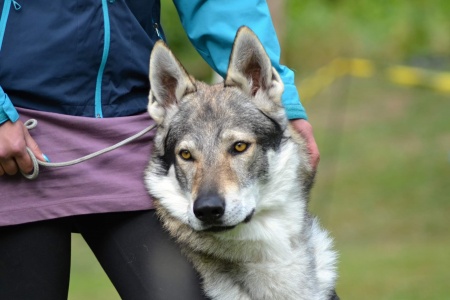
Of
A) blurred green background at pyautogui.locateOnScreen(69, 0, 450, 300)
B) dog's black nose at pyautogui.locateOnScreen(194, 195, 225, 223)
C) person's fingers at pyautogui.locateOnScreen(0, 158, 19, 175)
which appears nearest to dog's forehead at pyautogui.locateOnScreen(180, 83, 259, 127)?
dog's black nose at pyautogui.locateOnScreen(194, 195, 225, 223)

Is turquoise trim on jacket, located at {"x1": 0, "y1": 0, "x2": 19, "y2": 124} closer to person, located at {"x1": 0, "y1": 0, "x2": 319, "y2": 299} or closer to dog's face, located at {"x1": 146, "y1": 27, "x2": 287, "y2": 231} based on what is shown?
person, located at {"x1": 0, "y1": 0, "x2": 319, "y2": 299}

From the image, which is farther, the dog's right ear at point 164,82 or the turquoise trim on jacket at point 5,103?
the dog's right ear at point 164,82

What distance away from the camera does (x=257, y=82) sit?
3.84 m

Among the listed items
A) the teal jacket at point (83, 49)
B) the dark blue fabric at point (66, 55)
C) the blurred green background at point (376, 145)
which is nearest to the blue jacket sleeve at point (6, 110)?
the teal jacket at point (83, 49)

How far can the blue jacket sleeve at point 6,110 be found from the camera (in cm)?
332

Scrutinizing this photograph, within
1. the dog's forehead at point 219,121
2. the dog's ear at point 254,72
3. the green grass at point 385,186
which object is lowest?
the green grass at point 385,186

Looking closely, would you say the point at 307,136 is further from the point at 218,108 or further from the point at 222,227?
the point at 222,227

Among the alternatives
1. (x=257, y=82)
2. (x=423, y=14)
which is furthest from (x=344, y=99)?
(x=257, y=82)

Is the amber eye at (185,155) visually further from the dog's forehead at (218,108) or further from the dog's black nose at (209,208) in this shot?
the dog's black nose at (209,208)

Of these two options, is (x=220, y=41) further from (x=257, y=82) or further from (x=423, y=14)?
(x=423, y=14)

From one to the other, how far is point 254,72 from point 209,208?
26.9 inches

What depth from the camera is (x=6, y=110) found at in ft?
10.9

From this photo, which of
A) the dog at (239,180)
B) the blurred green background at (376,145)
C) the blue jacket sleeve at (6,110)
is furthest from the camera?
the blurred green background at (376,145)

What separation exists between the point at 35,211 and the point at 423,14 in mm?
15745
